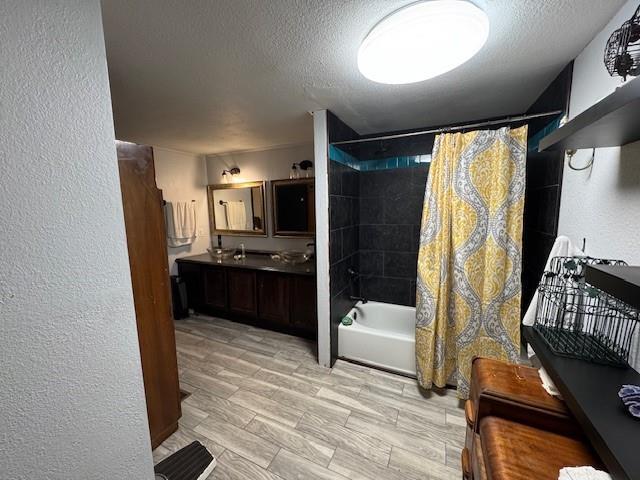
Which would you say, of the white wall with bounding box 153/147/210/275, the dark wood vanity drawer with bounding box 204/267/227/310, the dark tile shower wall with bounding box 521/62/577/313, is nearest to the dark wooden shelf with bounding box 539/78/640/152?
the dark tile shower wall with bounding box 521/62/577/313

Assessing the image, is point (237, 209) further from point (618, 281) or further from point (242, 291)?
point (618, 281)

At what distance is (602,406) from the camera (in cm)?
68

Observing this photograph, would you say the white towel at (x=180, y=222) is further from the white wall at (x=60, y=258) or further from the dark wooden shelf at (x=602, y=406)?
the dark wooden shelf at (x=602, y=406)

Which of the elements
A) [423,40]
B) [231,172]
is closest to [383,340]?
[423,40]

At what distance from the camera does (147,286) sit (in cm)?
152

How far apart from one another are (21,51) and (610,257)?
2.07 metres

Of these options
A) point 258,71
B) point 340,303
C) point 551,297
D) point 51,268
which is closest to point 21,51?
point 51,268

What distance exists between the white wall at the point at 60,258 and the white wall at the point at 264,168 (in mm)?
2652

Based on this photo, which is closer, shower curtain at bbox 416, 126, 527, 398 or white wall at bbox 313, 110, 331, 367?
shower curtain at bbox 416, 126, 527, 398

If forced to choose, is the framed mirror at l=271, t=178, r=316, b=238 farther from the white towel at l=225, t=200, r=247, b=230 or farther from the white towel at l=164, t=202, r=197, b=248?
the white towel at l=164, t=202, r=197, b=248

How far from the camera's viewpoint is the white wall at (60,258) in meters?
0.54

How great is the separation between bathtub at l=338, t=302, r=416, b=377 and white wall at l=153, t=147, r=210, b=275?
8.51 ft

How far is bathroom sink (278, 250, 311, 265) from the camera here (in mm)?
3207

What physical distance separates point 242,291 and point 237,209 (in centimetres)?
126
